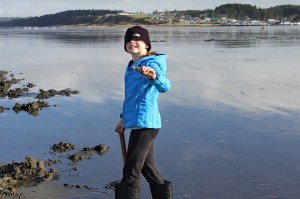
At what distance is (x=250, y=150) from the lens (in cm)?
733

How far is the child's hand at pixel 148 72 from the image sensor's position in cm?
392

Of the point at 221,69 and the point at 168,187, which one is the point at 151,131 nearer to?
the point at 168,187

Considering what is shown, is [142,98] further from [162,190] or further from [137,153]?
[162,190]

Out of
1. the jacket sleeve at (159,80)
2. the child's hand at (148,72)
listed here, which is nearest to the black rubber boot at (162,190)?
the jacket sleeve at (159,80)

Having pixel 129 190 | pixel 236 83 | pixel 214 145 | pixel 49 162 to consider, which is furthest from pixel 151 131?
pixel 236 83

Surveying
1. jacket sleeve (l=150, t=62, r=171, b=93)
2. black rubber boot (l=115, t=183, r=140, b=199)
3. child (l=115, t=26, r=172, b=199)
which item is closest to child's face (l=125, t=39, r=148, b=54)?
child (l=115, t=26, r=172, b=199)

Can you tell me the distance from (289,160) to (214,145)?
4.49ft

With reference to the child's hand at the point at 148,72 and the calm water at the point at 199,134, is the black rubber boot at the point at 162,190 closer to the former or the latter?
the calm water at the point at 199,134

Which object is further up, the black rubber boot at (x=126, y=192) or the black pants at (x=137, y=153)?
the black pants at (x=137, y=153)

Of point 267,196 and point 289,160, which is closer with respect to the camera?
point 267,196

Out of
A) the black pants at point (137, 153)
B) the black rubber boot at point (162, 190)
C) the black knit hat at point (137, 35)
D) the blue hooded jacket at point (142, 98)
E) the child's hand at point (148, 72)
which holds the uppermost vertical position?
the black knit hat at point (137, 35)

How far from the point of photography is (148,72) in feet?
12.9

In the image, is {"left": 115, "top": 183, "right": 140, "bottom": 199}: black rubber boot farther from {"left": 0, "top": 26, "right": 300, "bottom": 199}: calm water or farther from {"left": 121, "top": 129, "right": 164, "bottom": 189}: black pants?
{"left": 0, "top": 26, "right": 300, "bottom": 199}: calm water

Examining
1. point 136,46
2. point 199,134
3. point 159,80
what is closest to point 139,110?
point 159,80
